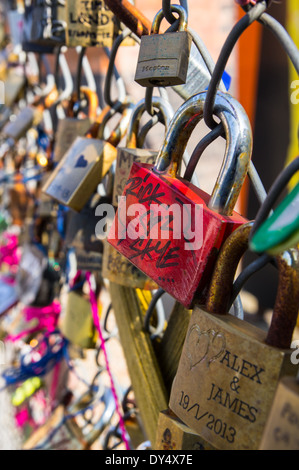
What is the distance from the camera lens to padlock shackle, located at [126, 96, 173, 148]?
1.48 ft

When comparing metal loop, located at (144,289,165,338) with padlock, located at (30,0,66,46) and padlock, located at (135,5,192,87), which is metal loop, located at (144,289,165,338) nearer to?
padlock, located at (135,5,192,87)

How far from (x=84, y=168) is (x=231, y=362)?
1.12ft

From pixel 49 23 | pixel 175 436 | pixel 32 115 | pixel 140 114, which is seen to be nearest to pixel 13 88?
pixel 32 115

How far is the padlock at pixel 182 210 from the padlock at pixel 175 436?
→ 88mm

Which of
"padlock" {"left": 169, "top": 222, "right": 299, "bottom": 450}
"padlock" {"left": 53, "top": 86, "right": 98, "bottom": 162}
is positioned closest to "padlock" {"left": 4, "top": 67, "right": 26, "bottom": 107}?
"padlock" {"left": 53, "top": 86, "right": 98, "bottom": 162}

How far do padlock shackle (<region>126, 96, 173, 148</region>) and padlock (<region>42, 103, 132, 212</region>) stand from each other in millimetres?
61

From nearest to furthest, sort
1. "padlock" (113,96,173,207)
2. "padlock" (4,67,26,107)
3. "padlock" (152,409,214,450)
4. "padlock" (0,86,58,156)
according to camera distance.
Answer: "padlock" (152,409,214,450) < "padlock" (113,96,173,207) < "padlock" (0,86,58,156) < "padlock" (4,67,26,107)

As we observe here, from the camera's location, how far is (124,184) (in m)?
0.48

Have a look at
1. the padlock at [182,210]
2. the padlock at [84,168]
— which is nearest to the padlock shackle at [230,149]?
the padlock at [182,210]

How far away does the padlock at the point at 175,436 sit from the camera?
0.33 metres

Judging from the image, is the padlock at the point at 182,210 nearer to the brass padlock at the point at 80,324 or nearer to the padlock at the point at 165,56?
the padlock at the point at 165,56
